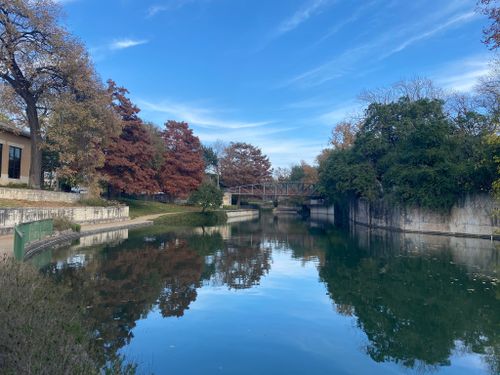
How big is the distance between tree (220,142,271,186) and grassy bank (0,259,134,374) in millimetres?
66472

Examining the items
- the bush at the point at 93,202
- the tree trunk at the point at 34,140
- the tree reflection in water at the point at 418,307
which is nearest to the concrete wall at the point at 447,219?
the tree reflection in water at the point at 418,307

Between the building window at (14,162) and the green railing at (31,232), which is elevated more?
the building window at (14,162)

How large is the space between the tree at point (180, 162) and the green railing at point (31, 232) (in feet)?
99.4

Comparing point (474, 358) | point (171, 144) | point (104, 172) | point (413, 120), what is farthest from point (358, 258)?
point (171, 144)

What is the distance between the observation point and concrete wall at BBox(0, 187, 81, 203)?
23.7 meters

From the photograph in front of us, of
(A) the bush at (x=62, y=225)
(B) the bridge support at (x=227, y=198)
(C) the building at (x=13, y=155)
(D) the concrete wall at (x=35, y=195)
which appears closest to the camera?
(A) the bush at (x=62, y=225)

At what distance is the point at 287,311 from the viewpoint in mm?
9883

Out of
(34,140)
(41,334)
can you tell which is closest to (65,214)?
(34,140)

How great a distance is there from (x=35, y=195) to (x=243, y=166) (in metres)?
51.3

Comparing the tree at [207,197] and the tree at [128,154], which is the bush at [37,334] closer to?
the tree at [128,154]

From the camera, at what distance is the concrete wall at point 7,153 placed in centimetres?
2992

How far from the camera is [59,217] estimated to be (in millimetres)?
23641

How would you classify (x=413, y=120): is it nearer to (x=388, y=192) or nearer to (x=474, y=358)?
(x=388, y=192)

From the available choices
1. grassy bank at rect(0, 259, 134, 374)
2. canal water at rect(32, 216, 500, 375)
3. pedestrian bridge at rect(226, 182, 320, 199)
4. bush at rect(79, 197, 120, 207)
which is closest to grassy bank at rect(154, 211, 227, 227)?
bush at rect(79, 197, 120, 207)
